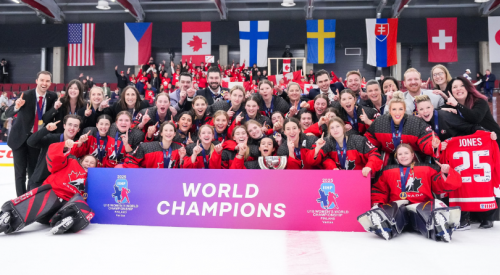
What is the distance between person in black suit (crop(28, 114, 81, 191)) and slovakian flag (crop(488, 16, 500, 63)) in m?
18.3

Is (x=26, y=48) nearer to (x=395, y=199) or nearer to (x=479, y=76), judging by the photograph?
(x=395, y=199)

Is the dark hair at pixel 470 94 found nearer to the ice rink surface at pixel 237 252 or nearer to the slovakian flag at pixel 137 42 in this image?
the ice rink surface at pixel 237 252

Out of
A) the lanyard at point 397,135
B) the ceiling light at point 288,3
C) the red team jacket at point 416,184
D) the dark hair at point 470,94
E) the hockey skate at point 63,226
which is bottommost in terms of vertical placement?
the hockey skate at point 63,226

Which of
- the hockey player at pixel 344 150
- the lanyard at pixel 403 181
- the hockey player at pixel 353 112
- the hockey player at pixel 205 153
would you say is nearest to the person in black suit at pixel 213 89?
the hockey player at pixel 205 153

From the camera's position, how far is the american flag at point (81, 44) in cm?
1752

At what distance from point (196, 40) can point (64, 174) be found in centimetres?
1424

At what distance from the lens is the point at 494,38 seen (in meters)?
16.2

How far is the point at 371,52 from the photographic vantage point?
16.6 meters

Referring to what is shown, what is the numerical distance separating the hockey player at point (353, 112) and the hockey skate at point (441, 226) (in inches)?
61.7

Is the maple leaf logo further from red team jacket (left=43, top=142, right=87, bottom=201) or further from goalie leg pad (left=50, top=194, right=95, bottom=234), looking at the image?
goalie leg pad (left=50, top=194, right=95, bottom=234)

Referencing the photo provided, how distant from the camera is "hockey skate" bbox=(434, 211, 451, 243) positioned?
3.12 m

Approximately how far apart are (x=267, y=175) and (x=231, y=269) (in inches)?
53.6

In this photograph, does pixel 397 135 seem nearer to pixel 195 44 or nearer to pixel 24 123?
pixel 24 123

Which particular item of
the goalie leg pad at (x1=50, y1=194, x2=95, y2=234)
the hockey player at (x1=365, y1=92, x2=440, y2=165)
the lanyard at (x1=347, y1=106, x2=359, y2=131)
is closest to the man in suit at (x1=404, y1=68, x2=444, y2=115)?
the hockey player at (x1=365, y1=92, x2=440, y2=165)
